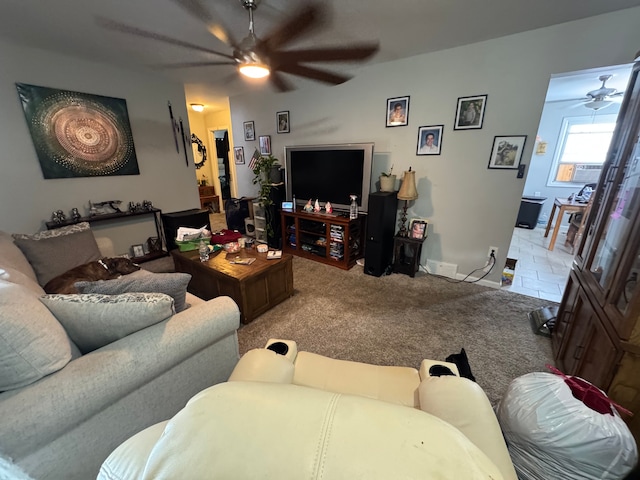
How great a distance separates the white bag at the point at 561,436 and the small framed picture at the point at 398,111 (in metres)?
2.65

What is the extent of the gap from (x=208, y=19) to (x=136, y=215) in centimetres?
250

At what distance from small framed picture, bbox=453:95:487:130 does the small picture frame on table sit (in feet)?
7.42

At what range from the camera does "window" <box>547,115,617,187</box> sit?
4.67 m

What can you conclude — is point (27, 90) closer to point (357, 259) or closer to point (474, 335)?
point (357, 259)

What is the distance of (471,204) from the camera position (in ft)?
8.78

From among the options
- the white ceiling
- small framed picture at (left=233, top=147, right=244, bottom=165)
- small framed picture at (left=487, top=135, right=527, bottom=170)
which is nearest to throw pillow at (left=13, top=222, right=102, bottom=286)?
the white ceiling

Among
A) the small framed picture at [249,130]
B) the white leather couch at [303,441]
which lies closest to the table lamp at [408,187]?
the white leather couch at [303,441]

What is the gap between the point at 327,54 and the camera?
2449 millimetres

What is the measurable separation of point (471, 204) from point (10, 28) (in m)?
4.51

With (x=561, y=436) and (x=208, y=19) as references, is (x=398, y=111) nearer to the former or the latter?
(x=208, y=19)

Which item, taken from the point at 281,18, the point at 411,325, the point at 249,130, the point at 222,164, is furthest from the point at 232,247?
the point at 222,164

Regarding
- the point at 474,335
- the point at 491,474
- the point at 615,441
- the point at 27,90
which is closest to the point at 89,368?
the point at 491,474

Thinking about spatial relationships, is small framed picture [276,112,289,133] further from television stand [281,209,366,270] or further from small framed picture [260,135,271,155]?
television stand [281,209,366,270]

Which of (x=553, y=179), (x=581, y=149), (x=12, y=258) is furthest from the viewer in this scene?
(x=553, y=179)
